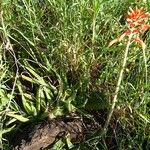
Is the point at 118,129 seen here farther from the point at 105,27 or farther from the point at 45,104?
the point at 105,27

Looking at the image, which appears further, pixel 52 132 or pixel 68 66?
pixel 68 66

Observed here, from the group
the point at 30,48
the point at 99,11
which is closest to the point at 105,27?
the point at 99,11

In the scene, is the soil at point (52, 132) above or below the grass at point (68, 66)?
below

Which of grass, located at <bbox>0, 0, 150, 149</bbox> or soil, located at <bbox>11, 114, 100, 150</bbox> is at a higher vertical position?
grass, located at <bbox>0, 0, 150, 149</bbox>

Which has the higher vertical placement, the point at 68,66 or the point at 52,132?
the point at 68,66
